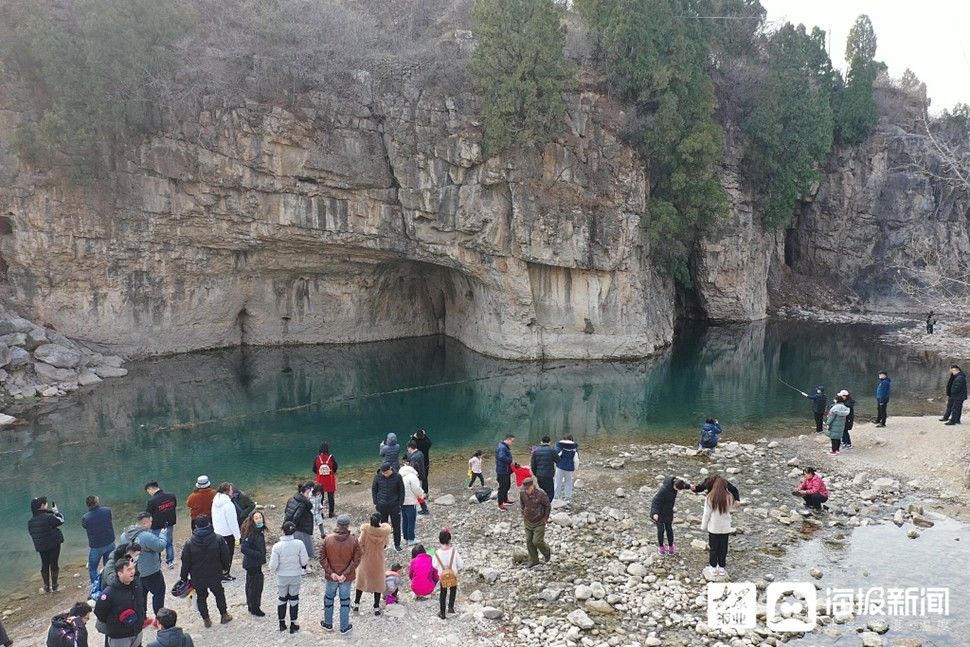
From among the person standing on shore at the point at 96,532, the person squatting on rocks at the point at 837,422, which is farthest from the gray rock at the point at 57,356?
the person squatting on rocks at the point at 837,422

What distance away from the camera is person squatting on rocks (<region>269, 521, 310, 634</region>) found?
8273 millimetres

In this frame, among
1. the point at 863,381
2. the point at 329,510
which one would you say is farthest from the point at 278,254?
the point at 863,381

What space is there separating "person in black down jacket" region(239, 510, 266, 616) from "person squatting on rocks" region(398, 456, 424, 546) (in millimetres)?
2714

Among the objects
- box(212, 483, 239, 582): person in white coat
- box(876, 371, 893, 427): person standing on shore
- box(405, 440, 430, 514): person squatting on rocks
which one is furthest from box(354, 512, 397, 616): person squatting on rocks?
box(876, 371, 893, 427): person standing on shore

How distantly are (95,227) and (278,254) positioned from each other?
809cm

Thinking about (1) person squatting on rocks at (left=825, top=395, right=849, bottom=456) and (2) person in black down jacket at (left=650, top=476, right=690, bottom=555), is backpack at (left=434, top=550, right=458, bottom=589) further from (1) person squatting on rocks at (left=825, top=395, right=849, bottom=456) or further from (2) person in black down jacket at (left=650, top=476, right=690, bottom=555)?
(1) person squatting on rocks at (left=825, top=395, right=849, bottom=456)

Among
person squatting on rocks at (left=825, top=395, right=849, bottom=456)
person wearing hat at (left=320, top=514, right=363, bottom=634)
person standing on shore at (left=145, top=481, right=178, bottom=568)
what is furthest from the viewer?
person squatting on rocks at (left=825, top=395, right=849, bottom=456)

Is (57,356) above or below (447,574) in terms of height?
above

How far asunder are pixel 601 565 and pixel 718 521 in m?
2.03

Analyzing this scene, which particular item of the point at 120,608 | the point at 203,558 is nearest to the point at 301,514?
the point at 203,558

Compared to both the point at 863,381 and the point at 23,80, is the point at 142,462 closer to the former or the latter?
the point at 23,80

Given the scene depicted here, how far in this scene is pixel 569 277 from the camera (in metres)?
32.9

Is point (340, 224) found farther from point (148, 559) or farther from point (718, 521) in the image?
point (718, 521)

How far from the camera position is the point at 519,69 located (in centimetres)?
2842
